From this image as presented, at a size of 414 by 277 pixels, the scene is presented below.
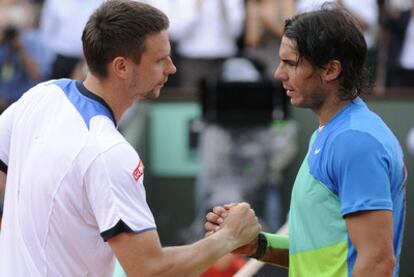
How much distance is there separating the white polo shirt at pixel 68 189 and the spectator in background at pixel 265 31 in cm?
563

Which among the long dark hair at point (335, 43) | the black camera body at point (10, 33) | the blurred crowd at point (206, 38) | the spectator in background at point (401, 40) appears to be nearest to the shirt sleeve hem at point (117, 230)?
the long dark hair at point (335, 43)

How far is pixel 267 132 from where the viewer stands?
28.9 ft

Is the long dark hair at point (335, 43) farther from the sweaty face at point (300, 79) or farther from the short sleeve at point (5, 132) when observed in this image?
the short sleeve at point (5, 132)

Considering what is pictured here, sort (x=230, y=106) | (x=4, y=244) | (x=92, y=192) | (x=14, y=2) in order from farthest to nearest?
(x=14, y=2)
(x=230, y=106)
(x=4, y=244)
(x=92, y=192)

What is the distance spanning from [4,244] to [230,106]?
5.60 metres

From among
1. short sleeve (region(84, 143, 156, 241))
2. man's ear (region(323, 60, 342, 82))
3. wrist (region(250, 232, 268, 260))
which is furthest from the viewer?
wrist (region(250, 232, 268, 260))

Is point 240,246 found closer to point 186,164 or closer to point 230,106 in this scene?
point 230,106

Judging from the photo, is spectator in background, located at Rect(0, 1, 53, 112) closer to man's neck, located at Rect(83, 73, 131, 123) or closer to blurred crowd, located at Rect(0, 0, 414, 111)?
blurred crowd, located at Rect(0, 0, 414, 111)

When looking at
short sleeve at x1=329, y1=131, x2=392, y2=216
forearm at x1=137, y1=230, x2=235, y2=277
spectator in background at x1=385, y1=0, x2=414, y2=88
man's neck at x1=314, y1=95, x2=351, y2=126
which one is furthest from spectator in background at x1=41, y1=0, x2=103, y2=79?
short sleeve at x1=329, y1=131, x2=392, y2=216

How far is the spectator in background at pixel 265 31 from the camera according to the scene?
28.7 ft

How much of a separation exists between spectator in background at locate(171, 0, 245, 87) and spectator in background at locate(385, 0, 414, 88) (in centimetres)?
146

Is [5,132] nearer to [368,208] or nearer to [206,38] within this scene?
[368,208]

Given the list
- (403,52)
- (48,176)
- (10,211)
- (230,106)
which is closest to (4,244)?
(10,211)

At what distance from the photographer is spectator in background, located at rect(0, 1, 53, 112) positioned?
29.9 ft
